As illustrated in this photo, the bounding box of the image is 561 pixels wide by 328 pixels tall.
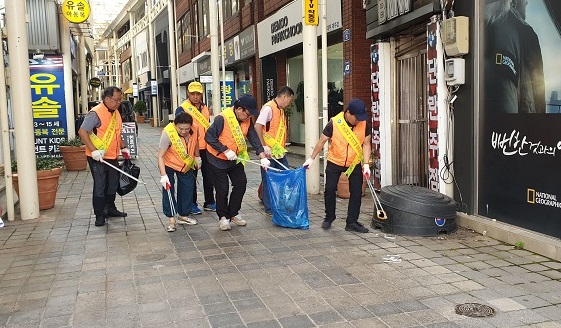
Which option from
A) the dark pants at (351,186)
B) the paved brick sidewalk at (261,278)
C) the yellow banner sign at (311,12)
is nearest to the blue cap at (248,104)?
the dark pants at (351,186)

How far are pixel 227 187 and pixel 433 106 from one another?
2928 mm

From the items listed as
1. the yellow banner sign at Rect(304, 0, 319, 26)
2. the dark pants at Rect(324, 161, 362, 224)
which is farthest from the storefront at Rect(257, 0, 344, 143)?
Answer: the dark pants at Rect(324, 161, 362, 224)

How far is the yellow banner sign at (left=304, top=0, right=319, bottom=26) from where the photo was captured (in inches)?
340

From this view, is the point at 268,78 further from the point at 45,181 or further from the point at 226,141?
the point at 226,141

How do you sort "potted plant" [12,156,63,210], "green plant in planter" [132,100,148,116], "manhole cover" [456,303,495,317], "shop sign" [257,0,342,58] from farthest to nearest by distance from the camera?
"green plant in planter" [132,100,148,116]
"shop sign" [257,0,342,58]
"potted plant" [12,156,63,210]
"manhole cover" [456,303,495,317]

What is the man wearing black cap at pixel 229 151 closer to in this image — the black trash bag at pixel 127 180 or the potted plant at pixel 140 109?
the black trash bag at pixel 127 180

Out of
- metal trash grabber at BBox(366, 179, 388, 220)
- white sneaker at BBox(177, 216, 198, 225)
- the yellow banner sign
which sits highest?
the yellow banner sign

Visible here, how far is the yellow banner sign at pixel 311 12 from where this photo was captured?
28.3 feet

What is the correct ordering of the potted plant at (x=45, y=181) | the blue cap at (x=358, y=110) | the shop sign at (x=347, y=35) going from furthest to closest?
the shop sign at (x=347, y=35)
the potted plant at (x=45, y=181)
the blue cap at (x=358, y=110)

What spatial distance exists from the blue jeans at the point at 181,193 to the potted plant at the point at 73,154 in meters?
7.05

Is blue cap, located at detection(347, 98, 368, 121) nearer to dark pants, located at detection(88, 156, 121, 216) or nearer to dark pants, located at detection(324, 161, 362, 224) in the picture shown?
dark pants, located at detection(324, 161, 362, 224)

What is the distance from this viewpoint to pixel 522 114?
5.57 metres

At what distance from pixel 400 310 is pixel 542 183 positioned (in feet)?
7.99

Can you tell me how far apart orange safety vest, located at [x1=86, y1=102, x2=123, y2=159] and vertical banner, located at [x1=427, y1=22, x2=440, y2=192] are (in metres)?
4.27
